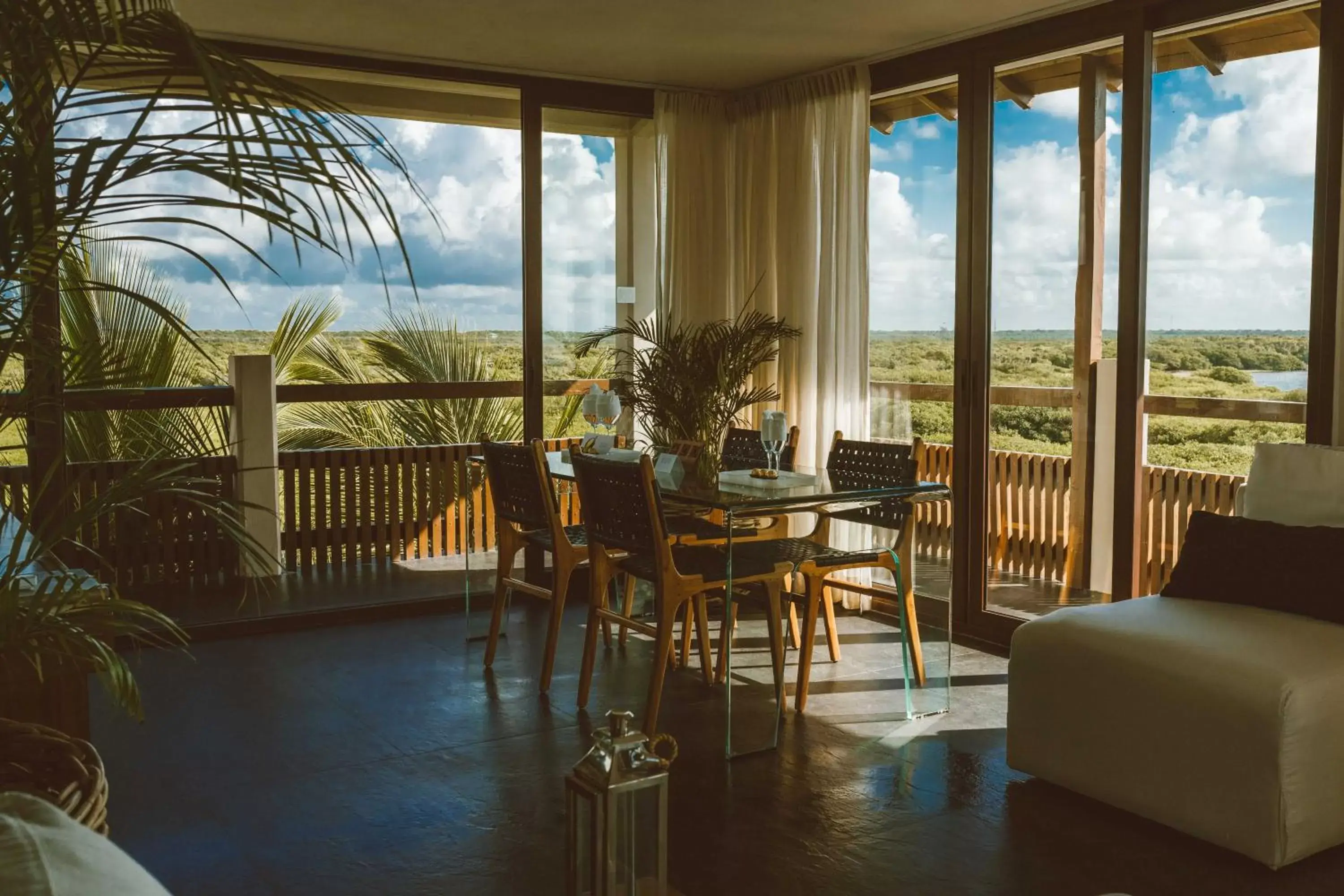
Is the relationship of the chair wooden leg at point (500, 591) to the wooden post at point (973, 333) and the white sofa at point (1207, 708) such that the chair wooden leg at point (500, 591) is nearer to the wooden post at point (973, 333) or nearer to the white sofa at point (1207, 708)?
the wooden post at point (973, 333)

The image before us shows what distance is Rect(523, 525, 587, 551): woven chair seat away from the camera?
437cm

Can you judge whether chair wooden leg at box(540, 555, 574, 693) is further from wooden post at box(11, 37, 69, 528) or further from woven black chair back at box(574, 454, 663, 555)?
wooden post at box(11, 37, 69, 528)

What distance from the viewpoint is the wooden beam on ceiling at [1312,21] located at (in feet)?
12.5

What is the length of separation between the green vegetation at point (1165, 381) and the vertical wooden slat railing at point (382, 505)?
186 cm

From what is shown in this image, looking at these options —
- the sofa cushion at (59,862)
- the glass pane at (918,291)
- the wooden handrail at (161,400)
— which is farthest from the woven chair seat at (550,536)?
the sofa cushion at (59,862)

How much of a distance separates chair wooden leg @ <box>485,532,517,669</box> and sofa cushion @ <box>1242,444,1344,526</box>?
2590mm

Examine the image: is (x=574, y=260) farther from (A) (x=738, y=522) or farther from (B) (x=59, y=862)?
(B) (x=59, y=862)

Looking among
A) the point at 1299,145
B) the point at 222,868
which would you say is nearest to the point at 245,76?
the point at 222,868

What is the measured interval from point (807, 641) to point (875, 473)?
74cm

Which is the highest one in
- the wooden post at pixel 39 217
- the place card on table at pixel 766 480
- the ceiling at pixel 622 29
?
the ceiling at pixel 622 29

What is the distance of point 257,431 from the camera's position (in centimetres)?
599

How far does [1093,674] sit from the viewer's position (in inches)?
124

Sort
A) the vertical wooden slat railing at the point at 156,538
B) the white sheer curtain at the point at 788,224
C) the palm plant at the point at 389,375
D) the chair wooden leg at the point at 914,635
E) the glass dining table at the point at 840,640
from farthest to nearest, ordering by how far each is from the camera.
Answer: the palm plant at the point at 389,375 → the white sheer curtain at the point at 788,224 → the vertical wooden slat railing at the point at 156,538 → the chair wooden leg at the point at 914,635 → the glass dining table at the point at 840,640

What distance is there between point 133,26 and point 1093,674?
2.67 metres
